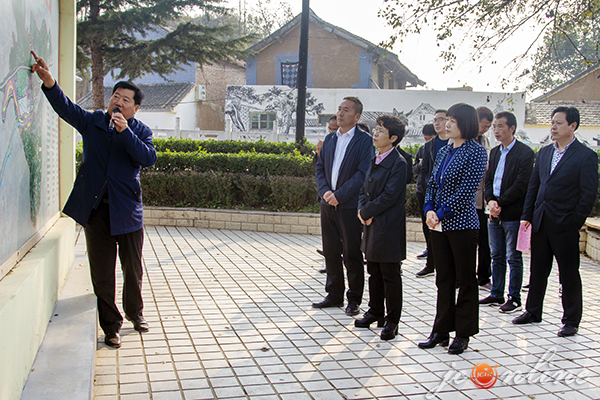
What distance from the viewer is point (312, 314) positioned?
5160 mm

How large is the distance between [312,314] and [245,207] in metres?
5.45

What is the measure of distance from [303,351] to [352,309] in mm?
1184

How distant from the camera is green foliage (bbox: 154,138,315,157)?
1299 centimetres

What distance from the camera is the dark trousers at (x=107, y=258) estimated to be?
4074mm

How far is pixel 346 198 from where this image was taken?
516cm

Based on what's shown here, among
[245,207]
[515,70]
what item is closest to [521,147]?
[515,70]

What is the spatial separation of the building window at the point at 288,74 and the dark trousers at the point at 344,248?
2526cm

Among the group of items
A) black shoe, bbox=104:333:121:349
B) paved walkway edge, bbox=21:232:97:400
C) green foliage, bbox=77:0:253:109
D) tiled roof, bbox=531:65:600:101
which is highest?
tiled roof, bbox=531:65:600:101

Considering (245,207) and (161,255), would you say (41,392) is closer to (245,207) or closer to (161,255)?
(161,255)

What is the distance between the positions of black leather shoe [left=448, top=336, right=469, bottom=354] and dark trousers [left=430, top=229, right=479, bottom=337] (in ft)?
0.14

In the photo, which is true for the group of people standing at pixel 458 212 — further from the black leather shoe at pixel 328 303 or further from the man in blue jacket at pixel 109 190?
the man in blue jacket at pixel 109 190

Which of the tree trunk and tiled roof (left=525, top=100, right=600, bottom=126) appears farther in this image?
tiled roof (left=525, top=100, right=600, bottom=126)

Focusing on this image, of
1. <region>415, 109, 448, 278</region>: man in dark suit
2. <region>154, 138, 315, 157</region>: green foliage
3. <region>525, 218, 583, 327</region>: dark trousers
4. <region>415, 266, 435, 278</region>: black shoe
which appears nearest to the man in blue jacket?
<region>525, 218, 583, 327</region>: dark trousers

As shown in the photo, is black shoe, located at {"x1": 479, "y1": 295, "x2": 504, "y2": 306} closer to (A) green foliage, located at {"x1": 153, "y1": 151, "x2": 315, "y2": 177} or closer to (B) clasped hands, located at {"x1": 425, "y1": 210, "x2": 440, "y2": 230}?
(B) clasped hands, located at {"x1": 425, "y1": 210, "x2": 440, "y2": 230}
